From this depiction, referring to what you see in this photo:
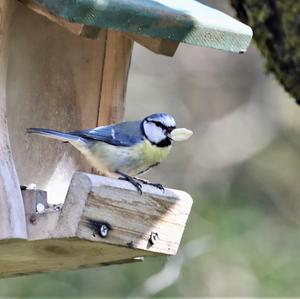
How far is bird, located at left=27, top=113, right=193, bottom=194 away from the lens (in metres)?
2.97

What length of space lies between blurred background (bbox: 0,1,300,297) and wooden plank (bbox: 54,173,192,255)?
3609mm

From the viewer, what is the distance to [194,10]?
115 inches

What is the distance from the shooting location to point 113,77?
3.22m

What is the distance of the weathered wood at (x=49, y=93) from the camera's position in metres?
2.96

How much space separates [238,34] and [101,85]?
525 mm

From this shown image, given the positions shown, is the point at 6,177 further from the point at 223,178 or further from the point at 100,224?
the point at 223,178

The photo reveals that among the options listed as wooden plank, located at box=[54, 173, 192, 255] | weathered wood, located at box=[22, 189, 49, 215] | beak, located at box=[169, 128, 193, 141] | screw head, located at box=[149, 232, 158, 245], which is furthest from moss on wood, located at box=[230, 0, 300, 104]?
weathered wood, located at box=[22, 189, 49, 215]

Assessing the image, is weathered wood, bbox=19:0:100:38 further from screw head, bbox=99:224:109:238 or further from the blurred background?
the blurred background

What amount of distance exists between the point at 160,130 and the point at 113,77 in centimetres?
23

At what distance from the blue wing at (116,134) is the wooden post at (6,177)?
252 millimetres

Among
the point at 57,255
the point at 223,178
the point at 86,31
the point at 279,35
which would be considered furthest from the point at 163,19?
the point at 223,178

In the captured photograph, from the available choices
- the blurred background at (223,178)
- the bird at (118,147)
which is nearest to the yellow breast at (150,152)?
the bird at (118,147)

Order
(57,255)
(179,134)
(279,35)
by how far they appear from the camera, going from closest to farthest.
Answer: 1. (57,255)
2. (179,134)
3. (279,35)

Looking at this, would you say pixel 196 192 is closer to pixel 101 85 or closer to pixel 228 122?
pixel 228 122
